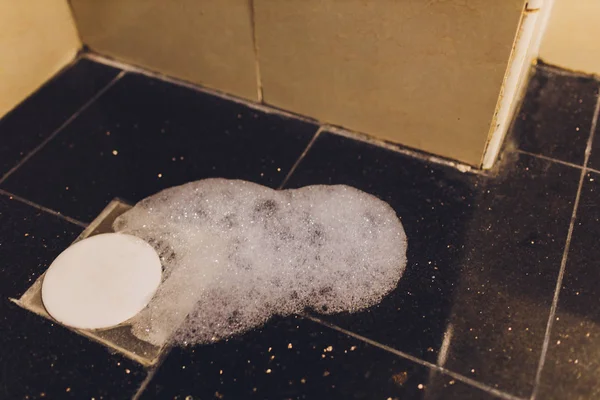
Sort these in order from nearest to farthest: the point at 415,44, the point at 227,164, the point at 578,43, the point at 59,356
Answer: the point at 59,356
the point at 415,44
the point at 227,164
the point at 578,43

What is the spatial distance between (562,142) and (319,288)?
523 millimetres

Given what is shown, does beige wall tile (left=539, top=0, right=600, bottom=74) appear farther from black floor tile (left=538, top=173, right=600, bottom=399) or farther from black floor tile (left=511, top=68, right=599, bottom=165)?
black floor tile (left=538, top=173, right=600, bottom=399)

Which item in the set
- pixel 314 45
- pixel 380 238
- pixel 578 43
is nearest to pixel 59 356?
pixel 380 238

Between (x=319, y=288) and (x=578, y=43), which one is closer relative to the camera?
(x=319, y=288)

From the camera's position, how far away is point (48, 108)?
43.4 inches

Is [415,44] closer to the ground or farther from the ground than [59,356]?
farther from the ground

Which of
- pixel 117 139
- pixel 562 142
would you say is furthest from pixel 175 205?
pixel 562 142

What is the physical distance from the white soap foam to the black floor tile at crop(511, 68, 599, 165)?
32cm

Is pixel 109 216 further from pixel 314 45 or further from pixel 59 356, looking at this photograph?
pixel 314 45

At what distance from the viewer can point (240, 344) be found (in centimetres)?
76

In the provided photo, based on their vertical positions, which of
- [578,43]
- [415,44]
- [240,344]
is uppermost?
[415,44]

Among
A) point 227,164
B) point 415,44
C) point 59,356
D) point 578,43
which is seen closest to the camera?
→ point 59,356

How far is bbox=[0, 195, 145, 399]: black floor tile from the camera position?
0.72 meters

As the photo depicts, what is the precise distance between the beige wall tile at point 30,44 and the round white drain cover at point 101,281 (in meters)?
0.41
